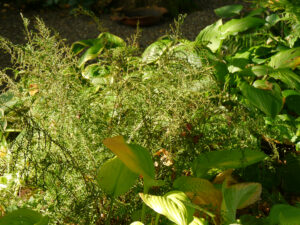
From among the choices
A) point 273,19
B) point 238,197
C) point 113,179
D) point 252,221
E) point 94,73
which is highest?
point 273,19

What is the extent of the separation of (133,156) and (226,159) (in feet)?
1.49

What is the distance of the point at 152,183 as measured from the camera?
139cm

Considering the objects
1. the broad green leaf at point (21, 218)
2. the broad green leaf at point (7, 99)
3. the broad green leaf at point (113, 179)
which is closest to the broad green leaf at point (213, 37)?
the broad green leaf at point (7, 99)

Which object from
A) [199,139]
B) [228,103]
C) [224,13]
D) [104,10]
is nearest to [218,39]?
[224,13]

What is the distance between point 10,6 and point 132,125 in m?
4.00

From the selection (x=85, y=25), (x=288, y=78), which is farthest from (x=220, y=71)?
(x=85, y=25)

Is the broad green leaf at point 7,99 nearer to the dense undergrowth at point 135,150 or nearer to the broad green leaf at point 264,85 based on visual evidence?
the dense undergrowth at point 135,150

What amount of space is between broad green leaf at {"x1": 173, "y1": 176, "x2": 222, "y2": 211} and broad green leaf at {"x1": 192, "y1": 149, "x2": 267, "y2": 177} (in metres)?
0.06

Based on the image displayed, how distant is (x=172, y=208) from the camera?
1.25 meters

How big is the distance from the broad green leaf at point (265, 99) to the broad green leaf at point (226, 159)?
14.3 inches

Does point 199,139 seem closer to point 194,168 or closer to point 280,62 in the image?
point 194,168

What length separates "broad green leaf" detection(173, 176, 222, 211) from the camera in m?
1.56

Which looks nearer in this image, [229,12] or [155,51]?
[155,51]

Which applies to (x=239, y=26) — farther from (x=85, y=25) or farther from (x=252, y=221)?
(x=85, y=25)
